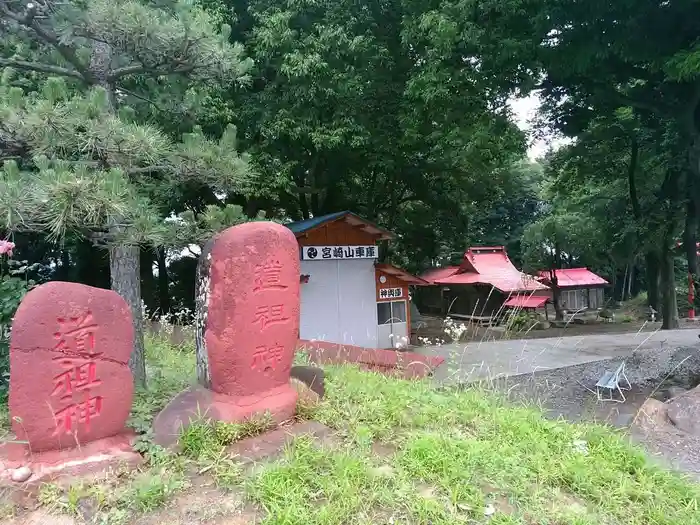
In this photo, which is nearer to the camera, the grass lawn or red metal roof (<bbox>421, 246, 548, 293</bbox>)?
the grass lawn

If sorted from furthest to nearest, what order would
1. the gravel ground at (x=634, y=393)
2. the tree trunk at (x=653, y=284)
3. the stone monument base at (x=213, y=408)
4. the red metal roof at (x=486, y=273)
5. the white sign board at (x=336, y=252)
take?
the red metal roof at (x=486, y=273) → the tree trunk at (x=653, y=284) → the white sign board at (x=336, y=252) → the gravel ground at (x=634, y=393) → the stone monument base at (x=213, y=408)

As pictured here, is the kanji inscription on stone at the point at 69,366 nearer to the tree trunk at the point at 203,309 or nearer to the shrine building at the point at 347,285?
the tree trunk at the point at 203,309

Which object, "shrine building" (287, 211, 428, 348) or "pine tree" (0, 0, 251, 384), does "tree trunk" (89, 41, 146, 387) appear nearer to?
"pine tree" (0, 0, 251, 384)

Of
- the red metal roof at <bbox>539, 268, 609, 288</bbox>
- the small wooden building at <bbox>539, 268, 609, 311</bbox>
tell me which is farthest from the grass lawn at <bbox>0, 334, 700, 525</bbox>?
the red metal roof at <bbox>539, 268, 609, 288</bbox>

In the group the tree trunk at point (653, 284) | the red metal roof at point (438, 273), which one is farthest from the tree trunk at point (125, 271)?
the tree trunk at point (653, 284)

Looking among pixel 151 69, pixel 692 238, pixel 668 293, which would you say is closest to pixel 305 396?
pixel 151 69

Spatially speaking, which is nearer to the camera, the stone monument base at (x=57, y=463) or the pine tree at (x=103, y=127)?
the stone monument base at (x=57, y=463)

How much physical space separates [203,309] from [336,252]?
721 cm

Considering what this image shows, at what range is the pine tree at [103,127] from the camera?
3.02m

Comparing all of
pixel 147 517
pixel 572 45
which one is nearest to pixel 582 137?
pixel 572 45

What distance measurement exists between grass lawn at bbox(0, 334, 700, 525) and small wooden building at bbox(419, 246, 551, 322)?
45.4 feet

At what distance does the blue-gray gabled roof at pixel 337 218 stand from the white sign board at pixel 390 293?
46.8 inches

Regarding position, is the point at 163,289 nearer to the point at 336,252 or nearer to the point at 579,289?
the point at 336,252

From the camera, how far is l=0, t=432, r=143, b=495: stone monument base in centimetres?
240
